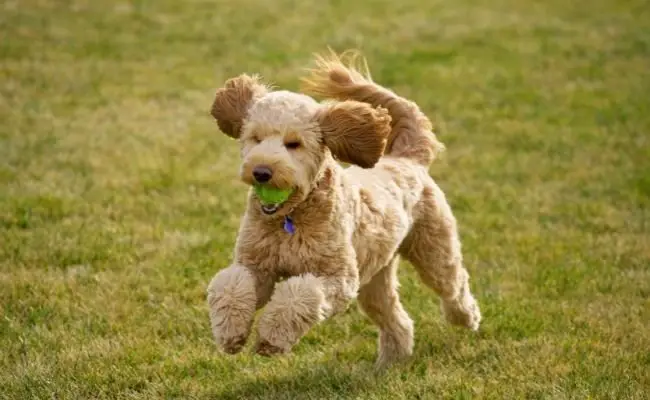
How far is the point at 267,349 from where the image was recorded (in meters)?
4.62

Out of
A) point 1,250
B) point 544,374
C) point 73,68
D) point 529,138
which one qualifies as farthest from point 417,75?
point 544,374

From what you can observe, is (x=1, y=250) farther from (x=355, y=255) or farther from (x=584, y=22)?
(x=584, y=22)

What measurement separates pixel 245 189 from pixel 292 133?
5041 mm

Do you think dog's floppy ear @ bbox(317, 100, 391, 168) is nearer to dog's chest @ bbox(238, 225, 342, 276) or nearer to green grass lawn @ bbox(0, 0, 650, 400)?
dog's chest @ bbox(238, 225, 342, 276)

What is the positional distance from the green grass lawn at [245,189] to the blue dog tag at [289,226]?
37.7 inches

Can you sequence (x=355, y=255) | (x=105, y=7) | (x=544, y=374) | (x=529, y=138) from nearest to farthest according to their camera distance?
(x=355, y=255) → (x=544, y=374) → (x=529, y=138) → (x=105, y=7)

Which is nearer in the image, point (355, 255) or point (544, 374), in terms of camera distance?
point (355, 255)

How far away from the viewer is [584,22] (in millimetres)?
18297

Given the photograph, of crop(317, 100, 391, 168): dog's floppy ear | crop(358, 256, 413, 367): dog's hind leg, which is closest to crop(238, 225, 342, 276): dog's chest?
crop(317, 100, 391, 168): dog's floppy ear

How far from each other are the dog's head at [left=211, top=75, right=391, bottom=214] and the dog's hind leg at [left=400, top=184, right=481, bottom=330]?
3.65ft

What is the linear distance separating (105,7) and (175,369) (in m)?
13.3

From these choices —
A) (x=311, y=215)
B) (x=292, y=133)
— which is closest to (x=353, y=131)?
(x=292, y=133)

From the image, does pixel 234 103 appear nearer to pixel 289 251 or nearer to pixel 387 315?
pixel 289 251

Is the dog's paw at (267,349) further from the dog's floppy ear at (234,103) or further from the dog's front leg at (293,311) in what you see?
the dog's floppy ear at (234,103)
